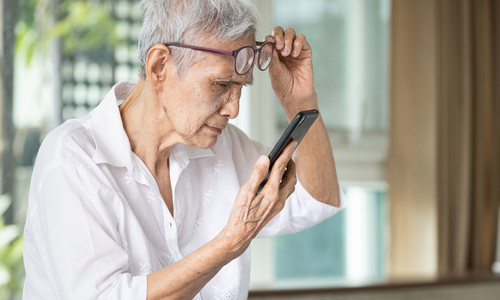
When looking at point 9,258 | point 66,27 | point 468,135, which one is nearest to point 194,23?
point 66,27

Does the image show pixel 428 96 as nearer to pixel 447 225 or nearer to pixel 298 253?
pixel 447 225

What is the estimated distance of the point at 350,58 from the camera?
3172 millimetres

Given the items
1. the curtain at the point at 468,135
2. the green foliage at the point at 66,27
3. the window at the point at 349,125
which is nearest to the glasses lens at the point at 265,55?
the green foliage at the point at 66,27

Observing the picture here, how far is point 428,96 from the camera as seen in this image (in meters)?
3.01

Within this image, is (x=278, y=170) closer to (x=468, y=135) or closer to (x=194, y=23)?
(x=194, y=23)

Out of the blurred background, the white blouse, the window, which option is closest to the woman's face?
the white blouse

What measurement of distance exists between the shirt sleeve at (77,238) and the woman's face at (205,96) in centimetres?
20

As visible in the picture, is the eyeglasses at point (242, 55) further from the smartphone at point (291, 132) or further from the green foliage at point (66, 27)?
the green foliage at point (66, 27)

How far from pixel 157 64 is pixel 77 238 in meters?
0.38

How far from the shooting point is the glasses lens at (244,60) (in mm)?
1066

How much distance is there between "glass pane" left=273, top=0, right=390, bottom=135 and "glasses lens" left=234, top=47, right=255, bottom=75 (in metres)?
2.04

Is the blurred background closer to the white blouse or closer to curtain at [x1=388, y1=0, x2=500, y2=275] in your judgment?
curtain at [x1=388, y1=0, x2=500, y2=275]

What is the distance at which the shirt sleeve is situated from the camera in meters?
0.94

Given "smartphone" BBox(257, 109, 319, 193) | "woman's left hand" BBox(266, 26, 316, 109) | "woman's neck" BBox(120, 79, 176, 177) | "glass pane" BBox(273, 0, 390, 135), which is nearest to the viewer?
"smartphone" BBox(257, 109, 319, 193)
